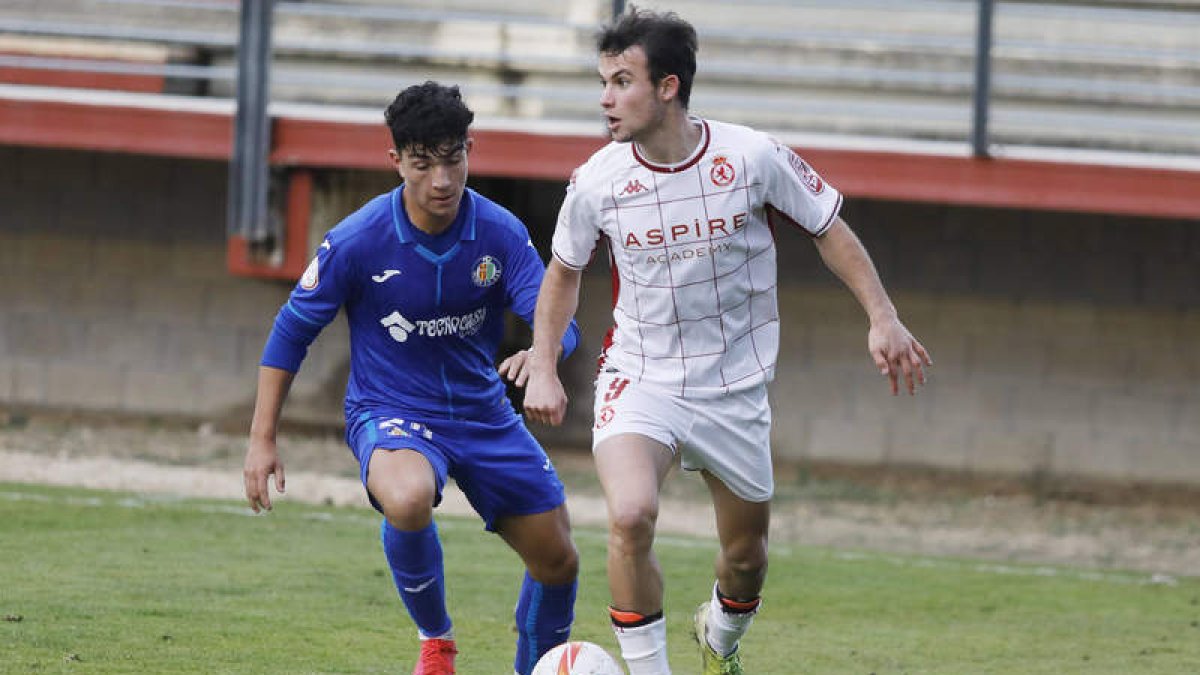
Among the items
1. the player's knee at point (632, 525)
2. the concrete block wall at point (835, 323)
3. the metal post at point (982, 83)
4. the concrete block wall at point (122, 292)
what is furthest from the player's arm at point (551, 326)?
the concrete block wall at point (122, 292)

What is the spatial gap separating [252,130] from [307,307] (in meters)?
7.52

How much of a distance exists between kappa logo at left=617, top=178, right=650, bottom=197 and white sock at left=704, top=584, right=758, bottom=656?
1515 millimetres

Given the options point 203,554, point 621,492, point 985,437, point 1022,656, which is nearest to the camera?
point 621,492

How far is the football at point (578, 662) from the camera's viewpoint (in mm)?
5578

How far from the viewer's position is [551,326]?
6035mm

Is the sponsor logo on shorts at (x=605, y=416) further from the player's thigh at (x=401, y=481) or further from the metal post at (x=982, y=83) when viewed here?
the metal post at (x=982, y=83)

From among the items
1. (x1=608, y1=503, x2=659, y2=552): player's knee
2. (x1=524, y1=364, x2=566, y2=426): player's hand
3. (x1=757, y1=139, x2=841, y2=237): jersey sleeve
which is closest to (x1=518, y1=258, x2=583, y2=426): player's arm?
(x1=524, y1=364, x2=566, y2=426): player's hand

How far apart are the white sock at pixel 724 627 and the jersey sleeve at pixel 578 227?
4.50ft

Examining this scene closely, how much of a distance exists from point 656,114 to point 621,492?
46.3 inches

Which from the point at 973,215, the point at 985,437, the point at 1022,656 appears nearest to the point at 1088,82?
the point at 973,215

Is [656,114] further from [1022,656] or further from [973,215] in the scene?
[973,215]

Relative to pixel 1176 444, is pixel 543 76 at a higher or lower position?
higher

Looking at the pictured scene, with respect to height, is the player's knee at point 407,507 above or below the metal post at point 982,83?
below

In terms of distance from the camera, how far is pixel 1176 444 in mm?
13539
